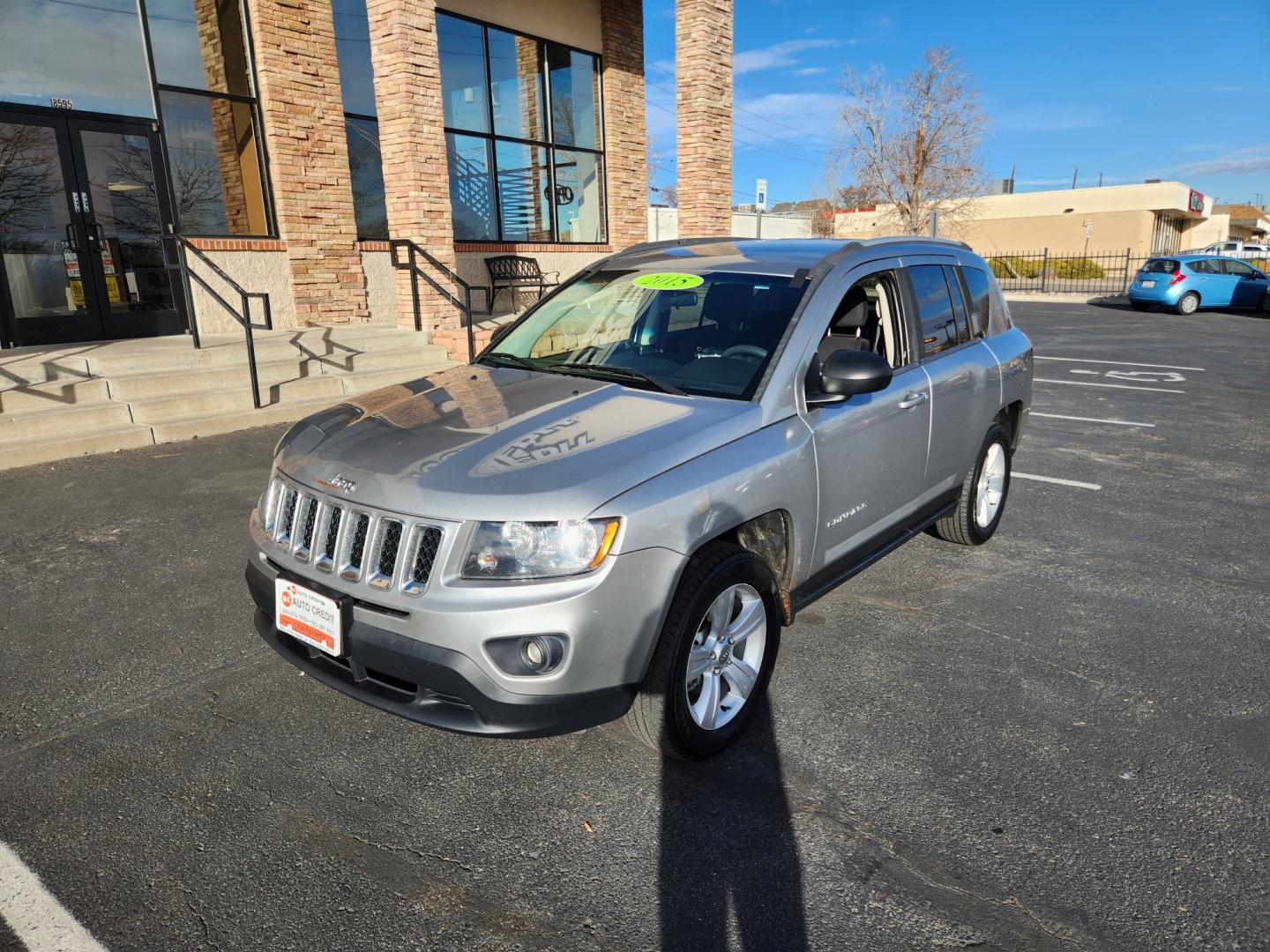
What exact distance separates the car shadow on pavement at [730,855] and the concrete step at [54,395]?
7.32 meters

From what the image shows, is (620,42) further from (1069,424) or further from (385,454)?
(385,454)

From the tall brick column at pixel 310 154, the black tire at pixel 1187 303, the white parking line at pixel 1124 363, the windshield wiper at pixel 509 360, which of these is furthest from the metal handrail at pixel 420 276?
the black tire at pixel 1187 303

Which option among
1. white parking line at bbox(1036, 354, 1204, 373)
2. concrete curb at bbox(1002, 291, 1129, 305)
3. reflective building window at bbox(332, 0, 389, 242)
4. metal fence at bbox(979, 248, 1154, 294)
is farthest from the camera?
metal fence at bbox(979, 248, 1154, 294)

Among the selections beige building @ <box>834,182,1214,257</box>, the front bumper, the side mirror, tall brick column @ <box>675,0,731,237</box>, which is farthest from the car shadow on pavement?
beige building @ <box>834,182,1214,257</box>

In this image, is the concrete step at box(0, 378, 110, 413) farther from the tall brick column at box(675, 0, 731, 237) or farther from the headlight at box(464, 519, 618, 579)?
the tall brick column at box(675, 0, 731, 237)

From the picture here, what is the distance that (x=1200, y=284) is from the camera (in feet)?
75.4

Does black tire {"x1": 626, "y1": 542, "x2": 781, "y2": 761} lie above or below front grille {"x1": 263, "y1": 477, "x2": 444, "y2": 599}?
below

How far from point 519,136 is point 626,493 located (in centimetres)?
1416

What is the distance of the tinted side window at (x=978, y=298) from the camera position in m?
5.07

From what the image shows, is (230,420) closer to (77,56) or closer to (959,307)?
(77,56)

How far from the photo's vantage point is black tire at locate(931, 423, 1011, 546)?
499 centimetres

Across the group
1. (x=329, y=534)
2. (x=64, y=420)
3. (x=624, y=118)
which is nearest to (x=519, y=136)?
(x=624, y=118)

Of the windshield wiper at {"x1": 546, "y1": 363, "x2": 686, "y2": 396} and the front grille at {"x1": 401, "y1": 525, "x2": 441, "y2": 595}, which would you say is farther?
the windshield wiper at {"x1": 546, "y1": 363, "x2": 686, "y2": 396}

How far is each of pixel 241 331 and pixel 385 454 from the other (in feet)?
30.2
